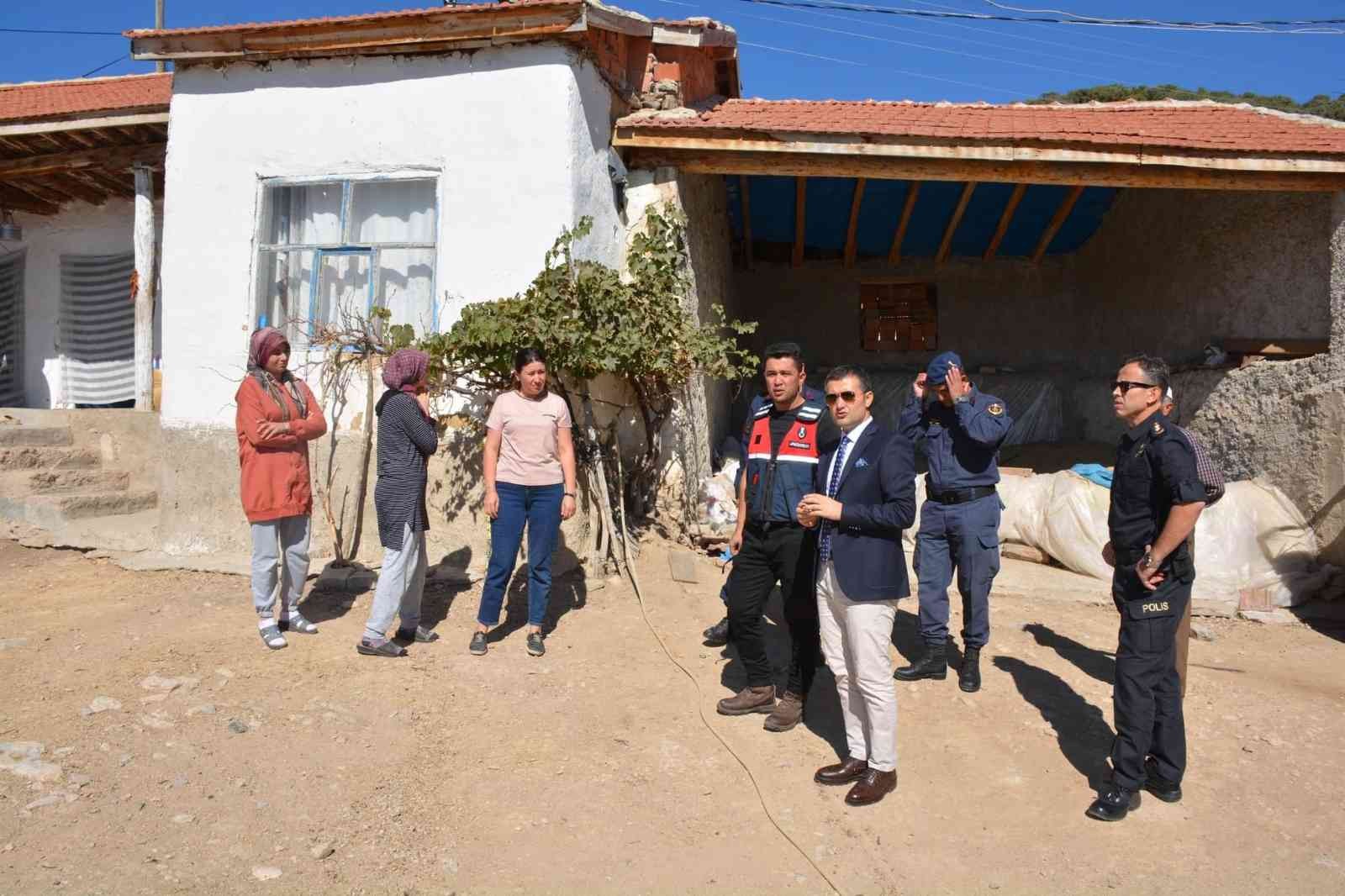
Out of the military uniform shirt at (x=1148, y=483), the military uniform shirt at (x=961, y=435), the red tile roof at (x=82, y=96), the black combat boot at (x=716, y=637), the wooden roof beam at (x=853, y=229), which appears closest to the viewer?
the military uniform shirt at (x=1148, y=483)

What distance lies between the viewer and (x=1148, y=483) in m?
3.30

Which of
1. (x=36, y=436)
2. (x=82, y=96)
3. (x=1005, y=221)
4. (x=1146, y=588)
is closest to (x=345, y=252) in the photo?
(x=36, y=436)

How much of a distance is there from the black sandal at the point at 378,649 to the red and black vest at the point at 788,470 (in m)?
2.09

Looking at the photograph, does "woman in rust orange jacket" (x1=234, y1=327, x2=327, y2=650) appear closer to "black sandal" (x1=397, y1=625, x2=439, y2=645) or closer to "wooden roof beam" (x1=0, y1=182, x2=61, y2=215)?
"black sandal" (x1=397, y1=625, x2=439, y2=645)

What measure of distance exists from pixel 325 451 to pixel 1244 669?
595 centimetres

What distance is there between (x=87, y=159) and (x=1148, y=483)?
361 inches

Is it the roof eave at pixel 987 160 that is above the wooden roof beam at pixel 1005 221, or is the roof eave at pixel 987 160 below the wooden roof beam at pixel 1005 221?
below

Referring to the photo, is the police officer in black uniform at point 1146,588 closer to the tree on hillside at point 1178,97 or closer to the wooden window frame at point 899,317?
the wooden window frame at point 899,317

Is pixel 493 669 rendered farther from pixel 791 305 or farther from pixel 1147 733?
pixel 791 305

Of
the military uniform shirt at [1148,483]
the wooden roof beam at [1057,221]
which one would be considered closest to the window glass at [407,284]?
the military uniform shirt at [1148,483]

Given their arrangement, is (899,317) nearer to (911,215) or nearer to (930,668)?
(911,215)

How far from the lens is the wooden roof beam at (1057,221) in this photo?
30.5ft

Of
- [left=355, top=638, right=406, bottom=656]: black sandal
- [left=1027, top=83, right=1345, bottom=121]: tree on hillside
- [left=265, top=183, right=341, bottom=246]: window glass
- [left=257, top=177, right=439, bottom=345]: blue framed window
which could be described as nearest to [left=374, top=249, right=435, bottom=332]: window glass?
[left=257, top=177, right=439, bottom=345]: blue framed window

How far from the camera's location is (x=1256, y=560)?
20.9ft
